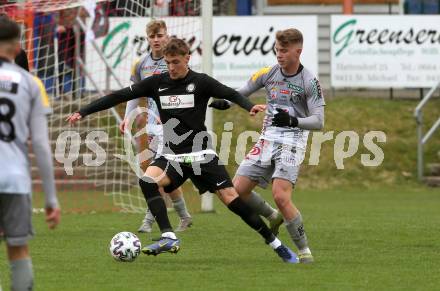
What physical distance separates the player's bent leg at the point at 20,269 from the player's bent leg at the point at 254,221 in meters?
3.44

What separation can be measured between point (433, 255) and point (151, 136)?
380 cm

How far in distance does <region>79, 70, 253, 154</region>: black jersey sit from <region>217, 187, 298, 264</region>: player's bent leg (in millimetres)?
506

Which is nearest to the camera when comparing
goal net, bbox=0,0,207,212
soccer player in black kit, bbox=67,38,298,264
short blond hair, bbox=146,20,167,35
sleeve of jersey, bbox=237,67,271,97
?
soccer player in black kit, bbox=67,38,298,264

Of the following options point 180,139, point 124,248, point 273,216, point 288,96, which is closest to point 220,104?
point 180,139

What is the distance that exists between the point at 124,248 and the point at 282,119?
1.79 meters

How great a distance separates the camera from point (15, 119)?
643 centimetres

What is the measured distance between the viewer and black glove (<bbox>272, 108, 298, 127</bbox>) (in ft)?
30.1

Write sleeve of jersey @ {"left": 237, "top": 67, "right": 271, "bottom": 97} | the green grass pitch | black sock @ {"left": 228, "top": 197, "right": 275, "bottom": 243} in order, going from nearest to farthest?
the green grass pitch
black sock @ {"left": 228, "top": 197, "right": 275, "bottom": 243}
sleeve of jersey @ {"left": 237, "top": 67, "right": 271, "bottom": 97}

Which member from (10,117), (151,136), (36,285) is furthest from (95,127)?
(10,117)

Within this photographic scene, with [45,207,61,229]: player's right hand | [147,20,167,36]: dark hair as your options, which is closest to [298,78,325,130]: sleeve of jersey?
[147,20,167,36]: dark hair

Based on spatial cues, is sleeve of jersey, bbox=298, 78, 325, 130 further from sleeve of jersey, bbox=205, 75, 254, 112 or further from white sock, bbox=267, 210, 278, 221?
white sock, bbox=267, 210, 278, 221

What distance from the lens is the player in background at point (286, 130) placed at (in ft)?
32.3

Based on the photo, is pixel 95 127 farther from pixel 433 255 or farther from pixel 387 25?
pixel 433 255

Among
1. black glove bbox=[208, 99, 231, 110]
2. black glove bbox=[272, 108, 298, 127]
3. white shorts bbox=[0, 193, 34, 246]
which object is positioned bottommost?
white shorts bbox=[0, 193, 34, 246]
